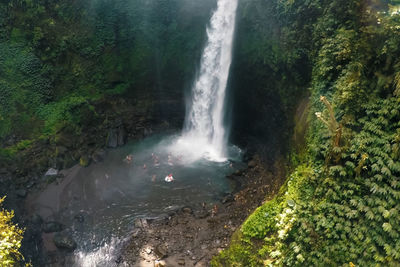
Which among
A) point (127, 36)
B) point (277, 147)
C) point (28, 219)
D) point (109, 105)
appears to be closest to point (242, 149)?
point (277, 147)

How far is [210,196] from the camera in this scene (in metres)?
14.7

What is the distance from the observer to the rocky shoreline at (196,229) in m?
11.0

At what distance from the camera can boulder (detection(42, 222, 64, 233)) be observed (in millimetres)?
13273

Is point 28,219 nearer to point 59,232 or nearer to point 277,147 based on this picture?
point 59,232

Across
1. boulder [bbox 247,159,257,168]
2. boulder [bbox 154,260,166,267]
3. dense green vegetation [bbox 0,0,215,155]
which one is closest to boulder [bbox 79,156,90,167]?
dense green vegetation [bbox 0,0,215,155]

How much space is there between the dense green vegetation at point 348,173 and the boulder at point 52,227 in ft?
26.9

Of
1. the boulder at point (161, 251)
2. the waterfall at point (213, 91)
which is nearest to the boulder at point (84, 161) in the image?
the waterfall at point (213, 91)

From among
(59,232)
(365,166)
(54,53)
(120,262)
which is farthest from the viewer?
(54,53)

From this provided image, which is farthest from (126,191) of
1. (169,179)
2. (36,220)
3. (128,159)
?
(36,220)

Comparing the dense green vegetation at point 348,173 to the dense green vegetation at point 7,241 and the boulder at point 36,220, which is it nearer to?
the dense green vegetation at point 7,241

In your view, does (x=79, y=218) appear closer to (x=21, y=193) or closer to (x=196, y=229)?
(x=21, y=193)

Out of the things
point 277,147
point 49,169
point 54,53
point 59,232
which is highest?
point 54,53

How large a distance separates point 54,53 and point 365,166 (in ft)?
62.6

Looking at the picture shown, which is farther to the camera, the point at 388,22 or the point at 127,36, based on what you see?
the point at 127,36
